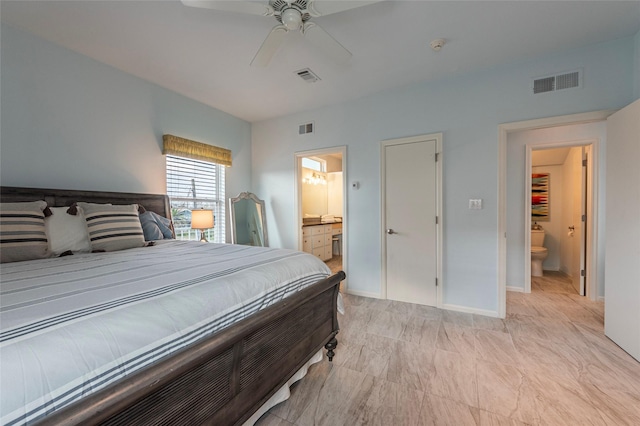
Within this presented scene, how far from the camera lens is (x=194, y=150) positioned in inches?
138

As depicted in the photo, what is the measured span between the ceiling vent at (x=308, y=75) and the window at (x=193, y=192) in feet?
6.34

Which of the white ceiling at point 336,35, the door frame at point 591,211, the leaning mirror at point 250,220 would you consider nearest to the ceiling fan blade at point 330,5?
the white ceiling at point 336,35

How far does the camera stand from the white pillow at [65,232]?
1965 mm

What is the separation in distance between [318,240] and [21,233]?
417 cm

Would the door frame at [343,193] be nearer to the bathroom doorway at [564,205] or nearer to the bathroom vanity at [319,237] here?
the bathroom vanity at [319,237]

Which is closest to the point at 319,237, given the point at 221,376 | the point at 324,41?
the point at 324,41

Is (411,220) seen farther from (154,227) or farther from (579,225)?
(154,227)

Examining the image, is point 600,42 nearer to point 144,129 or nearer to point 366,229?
point 366,229

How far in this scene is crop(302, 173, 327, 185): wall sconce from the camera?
233 inches

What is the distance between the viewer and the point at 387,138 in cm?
343

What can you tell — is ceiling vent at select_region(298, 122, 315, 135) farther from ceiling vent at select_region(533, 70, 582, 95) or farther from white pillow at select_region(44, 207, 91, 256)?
white pillow at select_region(44, 207, 91, 256)

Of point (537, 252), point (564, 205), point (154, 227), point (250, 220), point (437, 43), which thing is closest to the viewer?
point (437, 43)

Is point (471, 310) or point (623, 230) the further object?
point (471, 310)

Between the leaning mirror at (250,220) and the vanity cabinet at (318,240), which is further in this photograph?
the vanity cabinet at (318,240)
